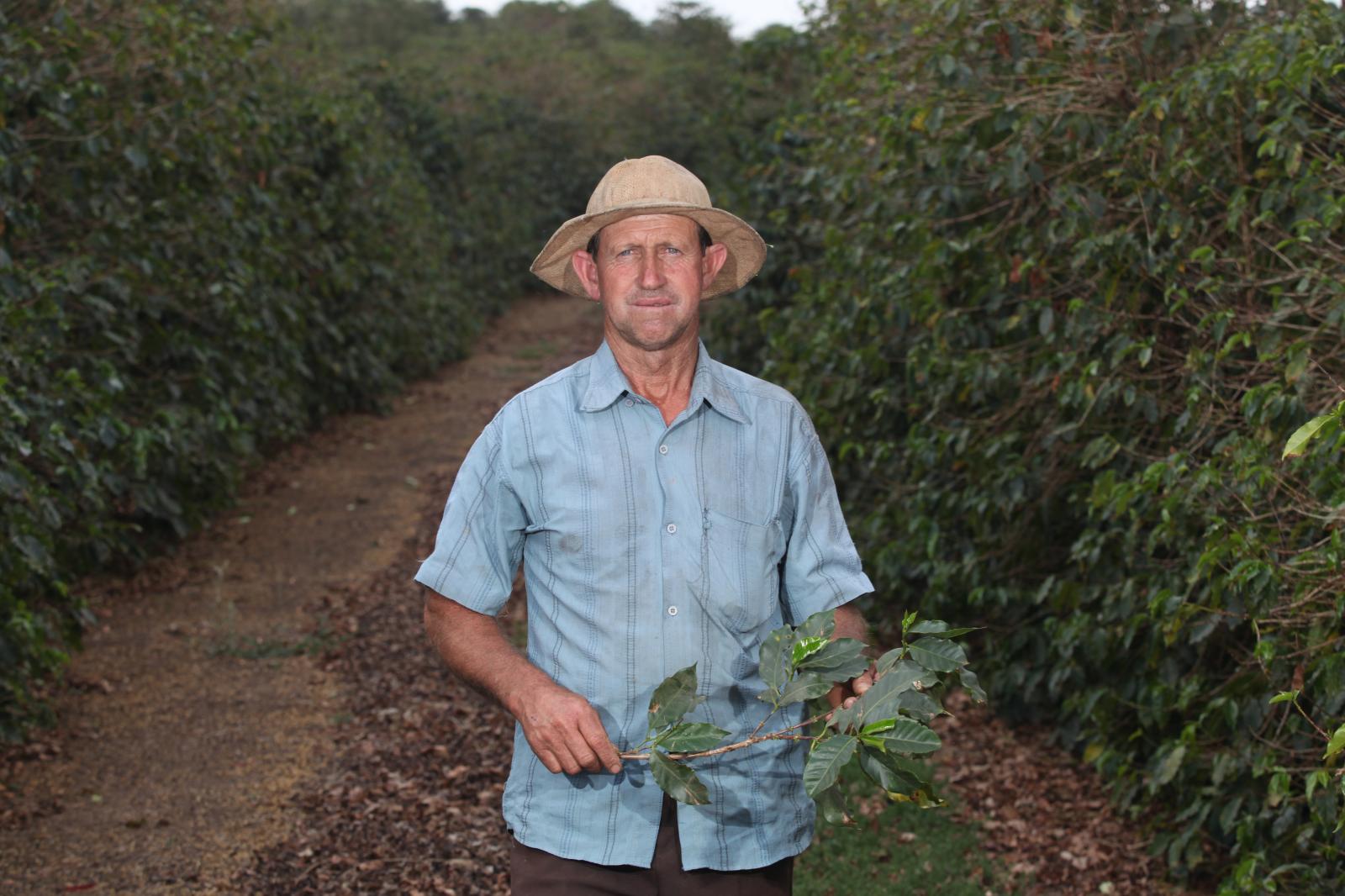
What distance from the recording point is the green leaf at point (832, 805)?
2.33 m

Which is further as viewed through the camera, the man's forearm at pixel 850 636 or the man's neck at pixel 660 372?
the man's neck at pixel 660 372

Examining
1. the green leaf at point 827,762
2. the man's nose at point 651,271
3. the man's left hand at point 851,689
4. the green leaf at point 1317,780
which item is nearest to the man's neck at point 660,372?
the man's nose at point 651,271

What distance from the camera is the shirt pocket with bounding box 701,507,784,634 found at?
8.53ft

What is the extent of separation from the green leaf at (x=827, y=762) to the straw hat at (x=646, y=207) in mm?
986

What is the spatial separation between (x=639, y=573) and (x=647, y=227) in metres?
0.68

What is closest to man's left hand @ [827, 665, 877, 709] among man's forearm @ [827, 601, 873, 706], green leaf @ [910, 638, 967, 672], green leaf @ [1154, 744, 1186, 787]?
man's forearm @ [827, 601, 873, 706]

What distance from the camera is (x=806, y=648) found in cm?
245

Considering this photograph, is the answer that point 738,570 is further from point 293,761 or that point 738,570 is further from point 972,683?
point 293,761

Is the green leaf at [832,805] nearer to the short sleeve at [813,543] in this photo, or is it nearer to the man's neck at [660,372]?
the short sleeve at [813,543]

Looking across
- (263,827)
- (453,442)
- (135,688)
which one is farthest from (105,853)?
(453,442)

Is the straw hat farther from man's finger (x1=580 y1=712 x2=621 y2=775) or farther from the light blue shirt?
man's finger (x1=580 y1=712 x2=621 y2=775)

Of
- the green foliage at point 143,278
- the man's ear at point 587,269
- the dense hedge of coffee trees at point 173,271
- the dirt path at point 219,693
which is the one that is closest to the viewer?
the man's ear at point 587,269

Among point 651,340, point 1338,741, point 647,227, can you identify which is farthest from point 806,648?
point 1338,741

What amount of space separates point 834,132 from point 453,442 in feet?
17.4
